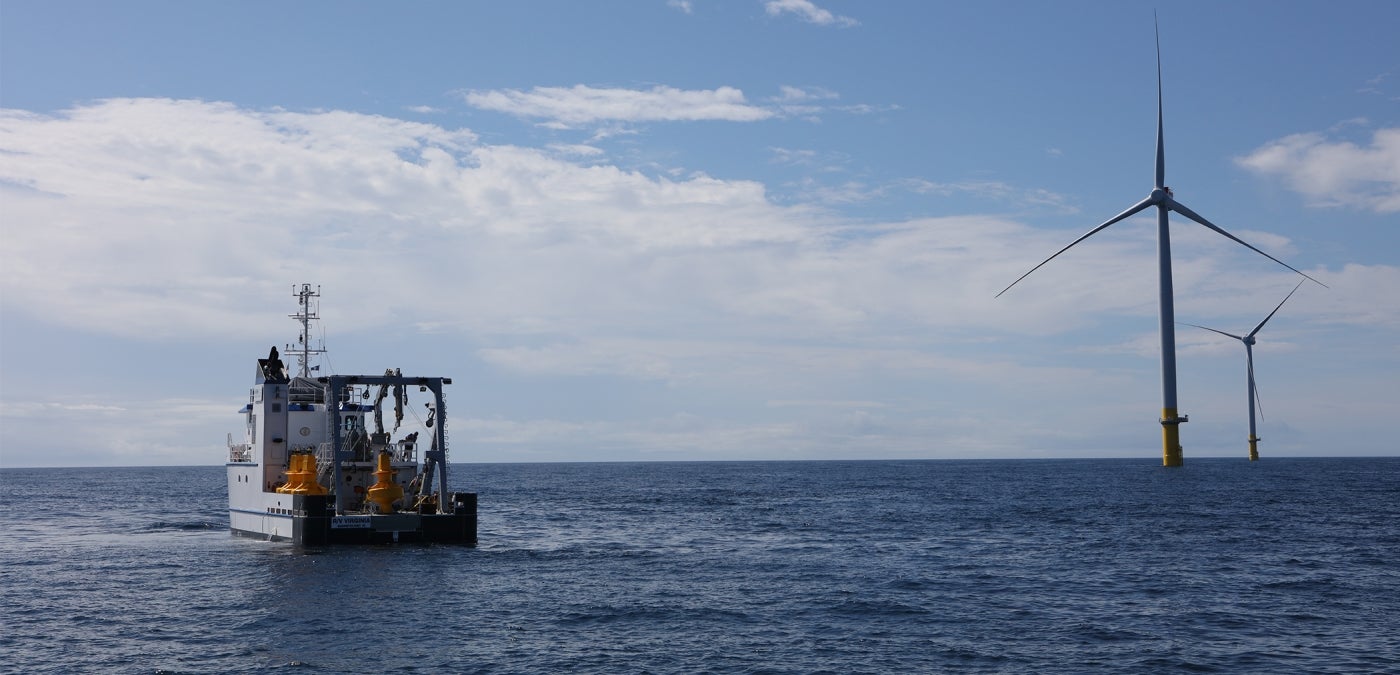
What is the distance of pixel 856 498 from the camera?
116 m

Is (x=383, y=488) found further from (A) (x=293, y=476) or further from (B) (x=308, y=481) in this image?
(A) (x=293, y=476)

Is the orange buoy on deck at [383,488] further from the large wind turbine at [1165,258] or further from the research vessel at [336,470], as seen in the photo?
the large wind turbine at [1165,258]

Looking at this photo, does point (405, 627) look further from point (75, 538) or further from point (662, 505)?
point (662, 505)

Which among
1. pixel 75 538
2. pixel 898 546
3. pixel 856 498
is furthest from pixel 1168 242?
pixel 75 538

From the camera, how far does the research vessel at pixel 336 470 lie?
54781mm

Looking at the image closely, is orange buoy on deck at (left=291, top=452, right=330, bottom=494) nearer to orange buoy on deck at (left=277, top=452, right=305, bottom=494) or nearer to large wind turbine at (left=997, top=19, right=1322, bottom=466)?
orange buoy on deck at (left=277, top=452, right=305, bottom=494)

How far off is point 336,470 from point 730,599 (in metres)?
23.1

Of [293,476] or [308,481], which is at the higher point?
[293,476]

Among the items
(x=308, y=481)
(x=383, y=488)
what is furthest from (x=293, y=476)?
(x=383, y=488)

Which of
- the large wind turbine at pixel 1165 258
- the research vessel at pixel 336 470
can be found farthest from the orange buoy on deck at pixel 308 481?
the large wind turbine at pixel 1165 258

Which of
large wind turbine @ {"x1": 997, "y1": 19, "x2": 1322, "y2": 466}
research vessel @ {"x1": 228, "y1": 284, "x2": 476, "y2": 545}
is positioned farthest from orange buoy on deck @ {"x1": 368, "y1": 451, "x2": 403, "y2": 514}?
large wind turbine @ {"x1": 997, "y1": 19, "x2": 1322, "y2": 466}

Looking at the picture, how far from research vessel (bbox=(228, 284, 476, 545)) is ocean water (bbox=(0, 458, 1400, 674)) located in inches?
52.2

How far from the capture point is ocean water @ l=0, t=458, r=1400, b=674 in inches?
1208

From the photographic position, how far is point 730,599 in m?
41.2
